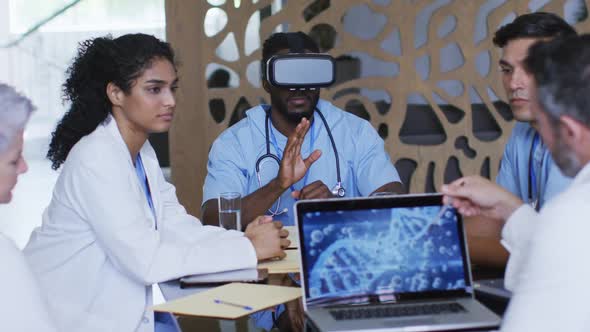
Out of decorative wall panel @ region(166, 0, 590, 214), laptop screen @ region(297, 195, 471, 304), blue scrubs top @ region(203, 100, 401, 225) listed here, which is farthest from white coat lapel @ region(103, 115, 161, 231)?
decorative wall panel @ region(166, 0, 590, 214)

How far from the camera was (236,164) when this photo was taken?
3.15 m

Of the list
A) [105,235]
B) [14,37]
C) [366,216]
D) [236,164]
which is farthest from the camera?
[14,37]

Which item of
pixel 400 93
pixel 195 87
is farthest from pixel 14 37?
pixel 400 93

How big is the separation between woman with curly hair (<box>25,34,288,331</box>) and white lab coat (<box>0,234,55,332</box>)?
775 millimetres

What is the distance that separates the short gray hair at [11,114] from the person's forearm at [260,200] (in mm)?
1336

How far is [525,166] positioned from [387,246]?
111 centimetres

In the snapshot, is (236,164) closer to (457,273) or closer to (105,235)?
(105,235)

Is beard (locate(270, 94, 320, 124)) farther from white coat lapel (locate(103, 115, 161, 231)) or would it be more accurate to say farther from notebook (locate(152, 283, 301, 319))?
notebook (locate(152, 283, 301, 319))

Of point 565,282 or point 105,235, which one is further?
point 105,235

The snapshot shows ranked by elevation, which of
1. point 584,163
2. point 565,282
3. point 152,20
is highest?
point 152,20

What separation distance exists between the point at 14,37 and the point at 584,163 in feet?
31.1

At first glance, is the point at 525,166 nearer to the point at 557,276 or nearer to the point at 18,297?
the point at 557,276

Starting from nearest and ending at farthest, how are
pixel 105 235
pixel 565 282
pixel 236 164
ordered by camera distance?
pixel 565 282
pixel 105 235
pixel 236 164

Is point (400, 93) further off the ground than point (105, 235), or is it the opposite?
point (400, 93)
